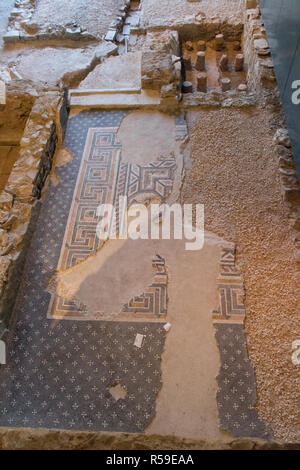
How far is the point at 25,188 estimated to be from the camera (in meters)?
3.48

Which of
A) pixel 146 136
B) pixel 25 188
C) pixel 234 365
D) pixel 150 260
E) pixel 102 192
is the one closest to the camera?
pixel 234 365

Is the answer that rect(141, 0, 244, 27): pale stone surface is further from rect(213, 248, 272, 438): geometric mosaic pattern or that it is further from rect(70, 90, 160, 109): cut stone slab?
rect(213, 248, 272, 438): geometric mosaic pattern

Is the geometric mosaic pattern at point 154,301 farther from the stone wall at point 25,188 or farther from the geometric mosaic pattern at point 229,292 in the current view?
the stone wall at point 25,188

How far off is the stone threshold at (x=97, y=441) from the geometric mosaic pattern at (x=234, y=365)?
11cm

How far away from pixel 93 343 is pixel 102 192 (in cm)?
154

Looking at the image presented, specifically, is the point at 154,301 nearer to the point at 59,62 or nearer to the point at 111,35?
the point at 59,62

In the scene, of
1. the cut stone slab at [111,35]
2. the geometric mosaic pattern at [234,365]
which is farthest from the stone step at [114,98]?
the geometric mosaic pattern at [234,365]

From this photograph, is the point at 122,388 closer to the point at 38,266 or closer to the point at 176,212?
the point at 38,266

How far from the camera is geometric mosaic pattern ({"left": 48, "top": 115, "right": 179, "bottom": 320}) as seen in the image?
297 centimetres

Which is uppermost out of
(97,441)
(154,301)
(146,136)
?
(146,136)

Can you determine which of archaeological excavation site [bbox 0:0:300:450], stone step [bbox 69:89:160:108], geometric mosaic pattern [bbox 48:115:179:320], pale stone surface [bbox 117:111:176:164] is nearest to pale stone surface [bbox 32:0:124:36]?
archaeological excavation site [bbox 0:0:300:450]

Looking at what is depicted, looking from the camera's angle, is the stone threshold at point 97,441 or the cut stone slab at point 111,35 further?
the cut stone slab at point 111,35

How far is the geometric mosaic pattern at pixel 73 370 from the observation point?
8.16ft

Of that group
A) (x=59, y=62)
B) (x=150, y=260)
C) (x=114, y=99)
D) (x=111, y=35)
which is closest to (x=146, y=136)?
(x=114, y=99)
